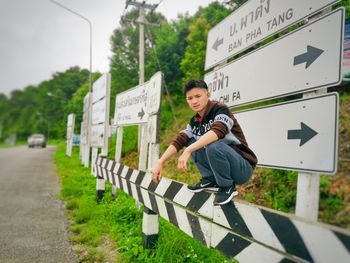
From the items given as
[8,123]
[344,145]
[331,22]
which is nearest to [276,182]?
[344,145]

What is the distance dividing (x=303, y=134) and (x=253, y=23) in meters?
1.61

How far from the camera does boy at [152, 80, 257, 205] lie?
90.4 inches

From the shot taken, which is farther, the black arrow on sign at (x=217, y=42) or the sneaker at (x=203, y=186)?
the black arrow on sign at (x=217, y=42)

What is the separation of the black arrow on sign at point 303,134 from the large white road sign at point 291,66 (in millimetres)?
313

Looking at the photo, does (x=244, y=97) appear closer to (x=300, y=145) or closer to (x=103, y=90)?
(x=300, y=145)

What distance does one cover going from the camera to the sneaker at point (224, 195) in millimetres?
2232

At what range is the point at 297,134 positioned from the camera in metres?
2.32

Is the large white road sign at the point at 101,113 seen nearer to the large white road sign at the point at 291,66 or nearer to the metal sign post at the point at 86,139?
the metal sign post at the point at 86,139

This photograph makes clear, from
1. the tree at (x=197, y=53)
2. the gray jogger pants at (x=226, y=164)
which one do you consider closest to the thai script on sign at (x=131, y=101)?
the gray jogger pants at (x=226, y=164)

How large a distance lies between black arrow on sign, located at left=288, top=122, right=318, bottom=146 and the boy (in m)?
0.35

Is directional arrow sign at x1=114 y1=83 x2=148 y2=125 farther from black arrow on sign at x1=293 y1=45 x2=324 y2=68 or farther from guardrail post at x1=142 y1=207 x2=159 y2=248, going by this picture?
black arrow on sign at x1=293 y1=45 x2=324 y2=68

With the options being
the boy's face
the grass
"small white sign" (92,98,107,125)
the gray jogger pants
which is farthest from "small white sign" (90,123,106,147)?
the gray jogger pants

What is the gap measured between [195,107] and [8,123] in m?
119

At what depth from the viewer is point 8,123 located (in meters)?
106
